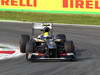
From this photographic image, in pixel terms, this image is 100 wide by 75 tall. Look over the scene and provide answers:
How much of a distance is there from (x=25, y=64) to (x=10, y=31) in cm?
1107

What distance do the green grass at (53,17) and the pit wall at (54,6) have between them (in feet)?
1.18

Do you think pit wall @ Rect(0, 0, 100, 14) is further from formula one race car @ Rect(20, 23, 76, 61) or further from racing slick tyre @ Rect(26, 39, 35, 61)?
racing slick tyre @ Rect(26, 39, 35, 61)

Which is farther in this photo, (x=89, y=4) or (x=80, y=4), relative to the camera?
(x=80, y=4)

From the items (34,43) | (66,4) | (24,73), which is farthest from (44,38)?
(66,4)

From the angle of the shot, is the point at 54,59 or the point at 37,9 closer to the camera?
the point at 54,59

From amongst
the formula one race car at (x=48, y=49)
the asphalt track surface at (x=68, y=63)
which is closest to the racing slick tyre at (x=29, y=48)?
the formula one race car at (x=48, y=49)

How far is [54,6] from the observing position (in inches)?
1391

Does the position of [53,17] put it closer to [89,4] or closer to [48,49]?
[89,4]

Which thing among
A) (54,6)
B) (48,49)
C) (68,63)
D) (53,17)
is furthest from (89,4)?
(68,63)

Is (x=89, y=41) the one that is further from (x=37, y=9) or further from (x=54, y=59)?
(x=37, y=9)

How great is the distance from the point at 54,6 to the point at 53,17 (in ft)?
3.51

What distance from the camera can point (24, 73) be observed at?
13984mm

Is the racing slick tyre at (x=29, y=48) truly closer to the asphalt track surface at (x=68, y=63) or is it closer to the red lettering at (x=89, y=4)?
the asphalt track surface at (x=68, y=63)

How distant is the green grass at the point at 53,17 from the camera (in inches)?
1312
